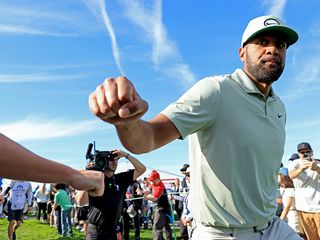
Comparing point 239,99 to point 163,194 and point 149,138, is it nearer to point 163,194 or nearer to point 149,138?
point 149,138

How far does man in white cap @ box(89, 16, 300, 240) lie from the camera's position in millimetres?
2477

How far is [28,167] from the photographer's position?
70.3 inches

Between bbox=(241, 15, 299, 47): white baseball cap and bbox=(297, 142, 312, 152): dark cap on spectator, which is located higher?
bbox=(297, 142, 312, 152): dark cap on spectator

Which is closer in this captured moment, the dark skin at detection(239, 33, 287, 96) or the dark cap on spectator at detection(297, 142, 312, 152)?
the dark skin at detection(239, 33, 287, 96)

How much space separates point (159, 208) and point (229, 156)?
893 centimetres

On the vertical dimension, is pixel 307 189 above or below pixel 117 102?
above

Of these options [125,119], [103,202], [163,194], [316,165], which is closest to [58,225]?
[163,194]

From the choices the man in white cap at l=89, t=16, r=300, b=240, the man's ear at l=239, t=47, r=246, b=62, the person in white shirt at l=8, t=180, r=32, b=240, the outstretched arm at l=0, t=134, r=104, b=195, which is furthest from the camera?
the person in white shirt at l=8, t=180, r=32, b=240

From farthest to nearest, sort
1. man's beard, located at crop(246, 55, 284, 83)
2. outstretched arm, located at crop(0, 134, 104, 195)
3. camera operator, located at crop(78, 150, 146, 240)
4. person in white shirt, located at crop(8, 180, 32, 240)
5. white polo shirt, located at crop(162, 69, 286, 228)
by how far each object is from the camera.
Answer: person in white shirt, located at crop(8, 180, 32, 240), camera operator, located at crop(78, 150, 146, 240), man's beard, located at crop(246, 55, 284, 83), white polo shirt, located at crop(162, 69, 286, 228), outstretched arm, located at crop(0, 134, 104, 195)

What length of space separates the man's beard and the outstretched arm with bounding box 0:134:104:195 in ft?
5.07

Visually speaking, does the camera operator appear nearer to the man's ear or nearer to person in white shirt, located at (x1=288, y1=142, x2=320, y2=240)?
person in white shirt, located at (x1=288, y1=142, x2=320, y2=240)

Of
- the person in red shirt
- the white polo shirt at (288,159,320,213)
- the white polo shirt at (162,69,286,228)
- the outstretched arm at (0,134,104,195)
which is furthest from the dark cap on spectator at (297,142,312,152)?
the outstretched arm at (0,134,104,195)

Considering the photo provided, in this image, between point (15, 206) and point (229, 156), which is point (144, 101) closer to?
point (229, 156)

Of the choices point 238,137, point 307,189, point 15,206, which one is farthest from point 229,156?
point 15,206
